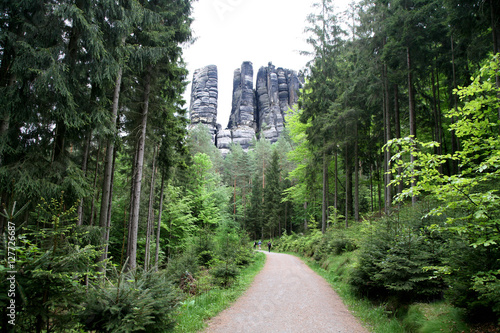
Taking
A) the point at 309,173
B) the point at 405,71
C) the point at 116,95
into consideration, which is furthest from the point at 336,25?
the point at 116,95

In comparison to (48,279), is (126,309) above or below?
below

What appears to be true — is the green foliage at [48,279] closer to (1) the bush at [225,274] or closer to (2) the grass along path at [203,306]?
(2) the grass along path at [203,306]

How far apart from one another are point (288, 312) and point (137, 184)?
22.5 feet

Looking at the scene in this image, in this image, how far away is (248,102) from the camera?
75938mm

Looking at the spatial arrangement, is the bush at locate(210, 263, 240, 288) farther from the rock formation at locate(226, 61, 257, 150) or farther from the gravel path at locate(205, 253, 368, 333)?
the rock formation at locate(226, 61, 257, 150)

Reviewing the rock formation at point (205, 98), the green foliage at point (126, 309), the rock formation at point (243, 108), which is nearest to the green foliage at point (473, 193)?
the green foliage at point (126, 309)

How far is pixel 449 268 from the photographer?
12.3ft

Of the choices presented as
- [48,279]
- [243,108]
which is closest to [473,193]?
[48,279]

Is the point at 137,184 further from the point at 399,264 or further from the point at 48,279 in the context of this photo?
the point at 399,264

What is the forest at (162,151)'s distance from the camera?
3225 millimetres

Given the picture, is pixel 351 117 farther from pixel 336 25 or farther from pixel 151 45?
pixel 151 45

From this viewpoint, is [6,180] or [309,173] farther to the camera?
[309,173]

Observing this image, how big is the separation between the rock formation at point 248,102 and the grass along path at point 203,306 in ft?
201

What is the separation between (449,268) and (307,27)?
1782 cm
